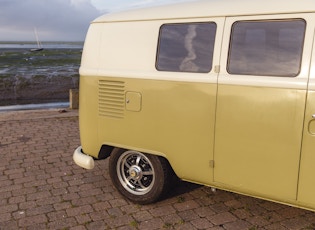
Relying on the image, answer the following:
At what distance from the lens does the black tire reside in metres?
4.27

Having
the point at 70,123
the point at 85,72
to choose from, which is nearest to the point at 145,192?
the point at 85,72

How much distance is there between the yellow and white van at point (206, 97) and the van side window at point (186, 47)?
0.04 feet

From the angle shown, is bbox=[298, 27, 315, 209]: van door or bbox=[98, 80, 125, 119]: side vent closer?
bbox=[298, 27, 315, 209]: van door

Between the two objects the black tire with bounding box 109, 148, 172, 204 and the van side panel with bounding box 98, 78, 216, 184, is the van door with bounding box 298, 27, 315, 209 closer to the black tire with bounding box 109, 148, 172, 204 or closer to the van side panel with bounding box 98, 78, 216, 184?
the van side panel with bounding box 98, 78, 216, 184

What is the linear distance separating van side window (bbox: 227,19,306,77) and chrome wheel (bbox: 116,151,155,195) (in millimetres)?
1620

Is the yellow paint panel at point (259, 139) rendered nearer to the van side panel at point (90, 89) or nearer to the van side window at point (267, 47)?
the van side window at point (267, 47)

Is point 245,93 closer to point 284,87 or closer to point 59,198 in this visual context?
point 284,87

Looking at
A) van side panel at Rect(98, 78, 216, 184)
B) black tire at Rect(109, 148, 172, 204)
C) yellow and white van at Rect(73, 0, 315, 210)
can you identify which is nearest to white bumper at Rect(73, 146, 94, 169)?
yellow and white van at Rect(73, 0, 315, 210)

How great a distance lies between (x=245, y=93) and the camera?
3.46 m

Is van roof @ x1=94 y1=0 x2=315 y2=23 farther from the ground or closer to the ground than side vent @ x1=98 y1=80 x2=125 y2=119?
farther from the ground

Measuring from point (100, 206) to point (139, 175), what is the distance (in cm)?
61

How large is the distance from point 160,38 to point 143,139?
1162mm

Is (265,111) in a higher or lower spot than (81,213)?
higher

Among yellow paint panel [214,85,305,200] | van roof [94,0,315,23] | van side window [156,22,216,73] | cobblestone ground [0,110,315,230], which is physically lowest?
cobblestone ground [0,110,315,230]
